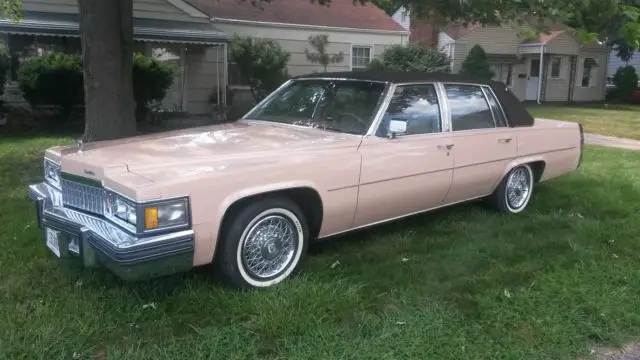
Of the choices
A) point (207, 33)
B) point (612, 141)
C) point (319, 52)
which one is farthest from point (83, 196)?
point (319, 52)

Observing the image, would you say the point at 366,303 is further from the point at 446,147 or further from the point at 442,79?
the point at 442,79

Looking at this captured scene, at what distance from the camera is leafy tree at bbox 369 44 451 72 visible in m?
16.9

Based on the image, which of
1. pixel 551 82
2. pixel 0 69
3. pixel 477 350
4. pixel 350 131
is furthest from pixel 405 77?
pixel 551 82

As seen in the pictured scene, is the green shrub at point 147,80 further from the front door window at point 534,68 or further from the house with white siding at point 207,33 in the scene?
the front door window at point 534,68

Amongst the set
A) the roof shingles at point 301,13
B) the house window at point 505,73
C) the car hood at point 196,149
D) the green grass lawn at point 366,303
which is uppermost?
the roof shingles at point 301,13

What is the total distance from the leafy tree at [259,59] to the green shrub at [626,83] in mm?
21470

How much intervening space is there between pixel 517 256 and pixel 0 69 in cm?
1130

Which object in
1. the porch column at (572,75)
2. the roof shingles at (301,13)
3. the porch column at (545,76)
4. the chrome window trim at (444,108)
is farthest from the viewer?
the porch column at (572,75)

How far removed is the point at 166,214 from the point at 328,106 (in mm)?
2063

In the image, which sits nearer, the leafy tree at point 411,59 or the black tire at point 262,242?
the black tire at point 262,242

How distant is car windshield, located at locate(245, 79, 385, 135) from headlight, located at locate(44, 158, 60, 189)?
1804 millimetres

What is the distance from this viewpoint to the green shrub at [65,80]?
1182 cm

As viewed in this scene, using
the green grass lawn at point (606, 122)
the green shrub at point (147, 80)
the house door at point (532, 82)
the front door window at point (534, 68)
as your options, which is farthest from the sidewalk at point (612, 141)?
the front door window at point (534, 68)

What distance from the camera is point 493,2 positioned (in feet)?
23.9
